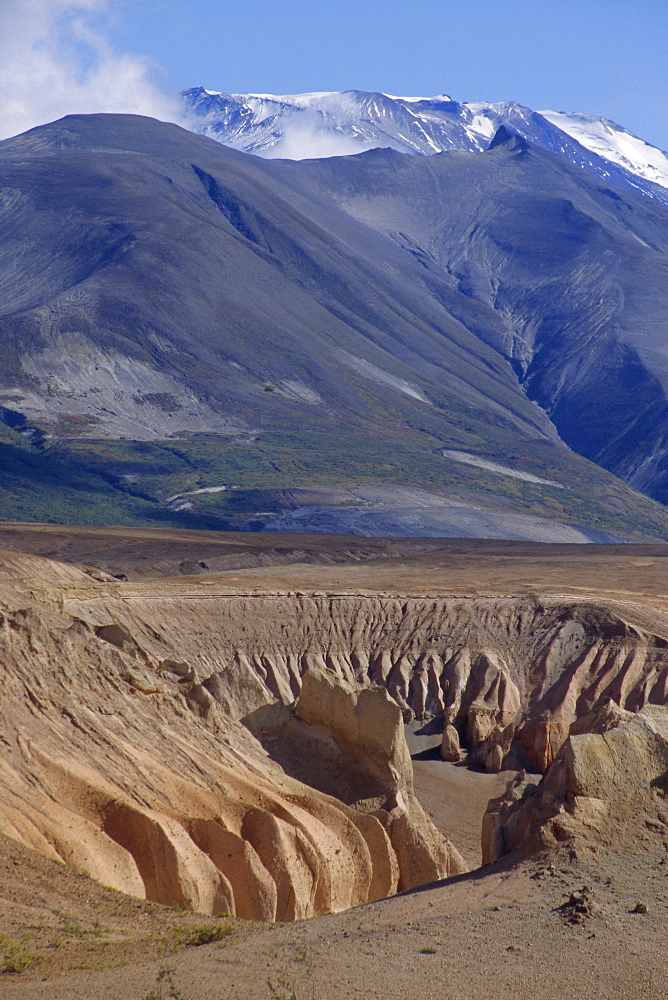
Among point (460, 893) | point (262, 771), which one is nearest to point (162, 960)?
point (460, 893)

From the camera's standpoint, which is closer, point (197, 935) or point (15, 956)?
point (15, 956)

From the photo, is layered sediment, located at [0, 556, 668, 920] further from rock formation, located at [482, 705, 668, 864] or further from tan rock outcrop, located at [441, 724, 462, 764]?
rock formation, located at [482, 705, 668, 864]

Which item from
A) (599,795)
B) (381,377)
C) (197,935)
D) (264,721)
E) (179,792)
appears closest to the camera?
(197,935)

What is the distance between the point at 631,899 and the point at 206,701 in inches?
713

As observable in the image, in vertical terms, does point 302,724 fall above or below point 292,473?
below

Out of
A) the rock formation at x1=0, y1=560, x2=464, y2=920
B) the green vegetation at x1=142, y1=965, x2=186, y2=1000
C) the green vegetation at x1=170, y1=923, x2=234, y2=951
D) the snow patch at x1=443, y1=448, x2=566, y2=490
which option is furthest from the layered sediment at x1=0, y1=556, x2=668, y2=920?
the snow patch at x1=443, y1=448, x2=566, y2=490

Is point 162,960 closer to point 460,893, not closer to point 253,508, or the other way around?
point 460,893

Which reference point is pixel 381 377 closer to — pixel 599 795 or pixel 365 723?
pixel 365 723

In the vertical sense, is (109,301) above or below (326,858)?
above

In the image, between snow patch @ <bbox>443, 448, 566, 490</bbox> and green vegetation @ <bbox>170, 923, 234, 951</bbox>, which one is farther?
snow patch @ <bbox>443, 448, 566, 490</bbox>

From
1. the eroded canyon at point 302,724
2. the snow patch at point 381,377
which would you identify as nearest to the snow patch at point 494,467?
the snow patch at point 381,377

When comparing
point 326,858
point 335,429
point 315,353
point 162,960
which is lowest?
point 326,858

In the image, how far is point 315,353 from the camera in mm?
190250

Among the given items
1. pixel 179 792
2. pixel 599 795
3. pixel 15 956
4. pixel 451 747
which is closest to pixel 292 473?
pixel 451 747
